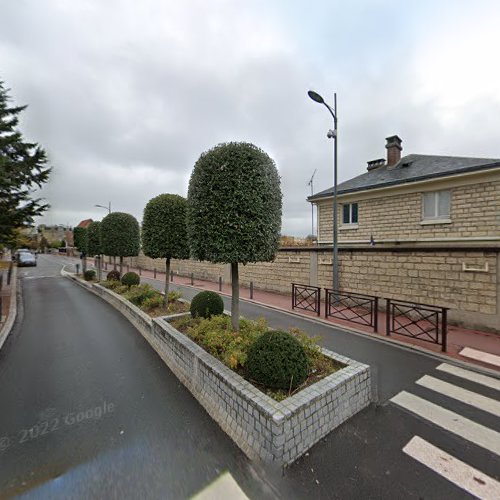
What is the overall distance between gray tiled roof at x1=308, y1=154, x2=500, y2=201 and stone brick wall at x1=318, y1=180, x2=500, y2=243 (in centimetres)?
71

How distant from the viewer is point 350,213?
46.8 ft

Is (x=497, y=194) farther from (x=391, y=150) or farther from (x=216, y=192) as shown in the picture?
(x=216, y=192)

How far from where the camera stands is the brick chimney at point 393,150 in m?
15.2

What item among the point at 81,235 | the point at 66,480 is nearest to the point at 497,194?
the point at 66,480

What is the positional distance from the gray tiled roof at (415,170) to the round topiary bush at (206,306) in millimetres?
10489

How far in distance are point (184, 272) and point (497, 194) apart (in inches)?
755

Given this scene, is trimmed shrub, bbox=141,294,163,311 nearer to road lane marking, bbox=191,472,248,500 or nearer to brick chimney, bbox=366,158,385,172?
road lane marking, bbox=191,472,248,500

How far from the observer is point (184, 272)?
69.1ft

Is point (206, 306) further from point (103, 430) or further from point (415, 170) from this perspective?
point (415, 170)

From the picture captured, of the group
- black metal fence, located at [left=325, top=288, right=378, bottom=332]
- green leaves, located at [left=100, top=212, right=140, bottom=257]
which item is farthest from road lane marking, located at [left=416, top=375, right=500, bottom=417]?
green leaves, located at [left=100, top=212, right=140, bottom=257]

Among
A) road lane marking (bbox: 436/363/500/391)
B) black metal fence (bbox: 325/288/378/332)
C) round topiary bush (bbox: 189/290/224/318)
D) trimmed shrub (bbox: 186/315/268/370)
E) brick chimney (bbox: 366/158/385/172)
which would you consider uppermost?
brick chimney (bbox: 366/158/385/172)

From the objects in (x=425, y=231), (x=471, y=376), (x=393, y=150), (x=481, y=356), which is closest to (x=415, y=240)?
(x=425, y=231)

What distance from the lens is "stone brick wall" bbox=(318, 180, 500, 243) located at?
9914 mm

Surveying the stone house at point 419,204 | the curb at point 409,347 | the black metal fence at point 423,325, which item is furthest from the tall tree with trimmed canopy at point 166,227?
the stone house at point 419,204
